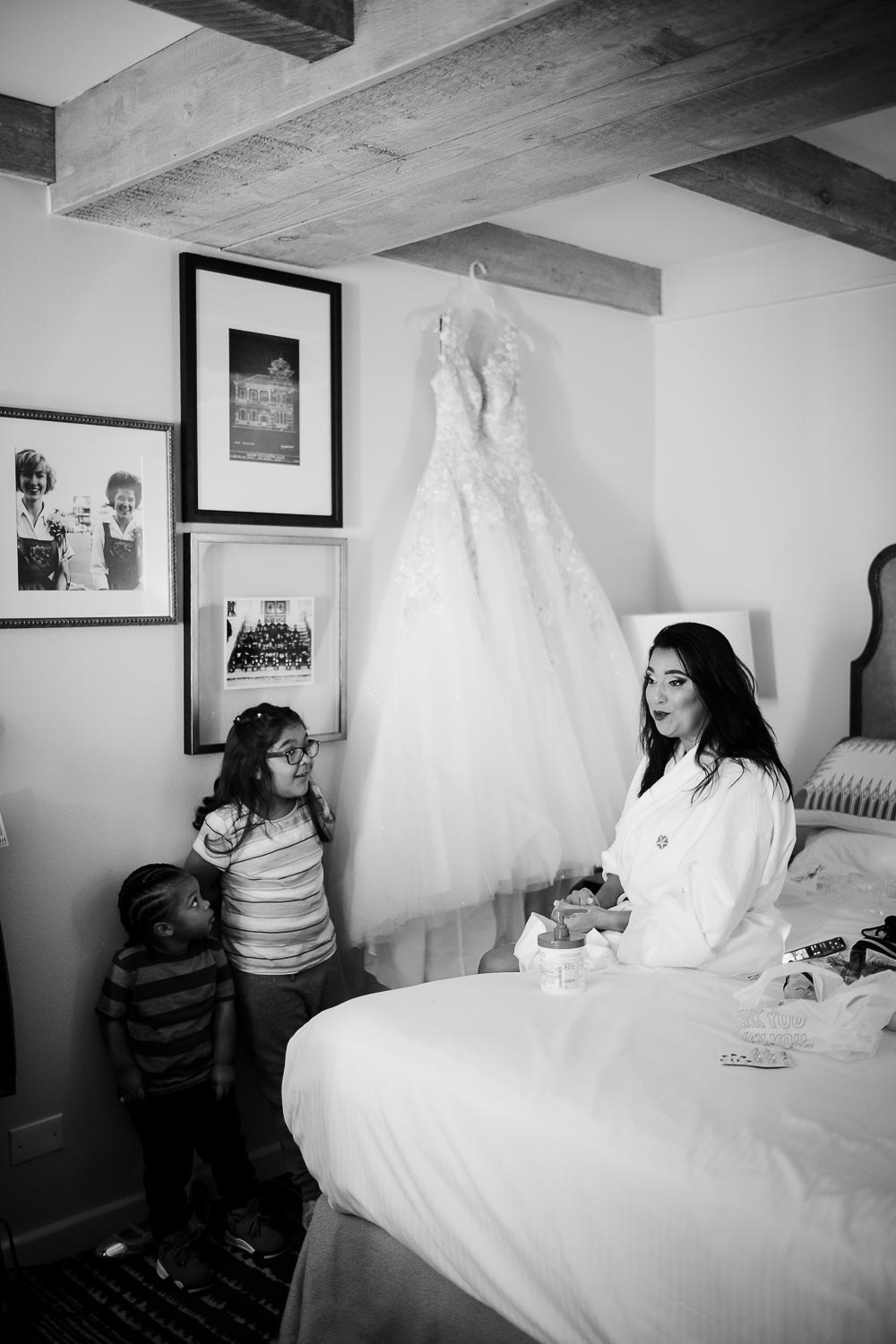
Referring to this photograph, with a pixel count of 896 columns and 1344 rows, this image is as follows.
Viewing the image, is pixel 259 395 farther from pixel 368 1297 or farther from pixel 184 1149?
pixel 368 1297

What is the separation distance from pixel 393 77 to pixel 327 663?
1626 mm

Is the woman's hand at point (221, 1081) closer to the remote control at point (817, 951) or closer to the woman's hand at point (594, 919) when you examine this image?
the woman's hand at point (594, 919)

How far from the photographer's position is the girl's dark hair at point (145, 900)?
8.63 feet

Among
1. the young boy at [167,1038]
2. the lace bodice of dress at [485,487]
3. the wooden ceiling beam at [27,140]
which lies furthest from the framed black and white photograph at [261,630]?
the wooden ceiling beam at [27,140]

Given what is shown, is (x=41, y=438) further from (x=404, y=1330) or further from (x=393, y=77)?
(x=404, y=1330)

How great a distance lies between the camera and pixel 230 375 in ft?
9.53

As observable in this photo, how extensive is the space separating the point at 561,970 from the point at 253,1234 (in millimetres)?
1041

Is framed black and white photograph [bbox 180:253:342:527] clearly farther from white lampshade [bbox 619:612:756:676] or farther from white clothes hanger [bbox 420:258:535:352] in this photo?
white lampshade [bbox 619:612:756:676]

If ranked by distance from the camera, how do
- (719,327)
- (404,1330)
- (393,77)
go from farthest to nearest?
1. (719,327)
2. (404,1330)
3. (393,77)

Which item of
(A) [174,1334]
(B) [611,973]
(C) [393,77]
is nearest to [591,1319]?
(B) [611,973]

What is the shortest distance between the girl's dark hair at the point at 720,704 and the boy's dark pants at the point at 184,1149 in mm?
1335

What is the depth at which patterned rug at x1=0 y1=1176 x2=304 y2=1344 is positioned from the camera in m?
2.36

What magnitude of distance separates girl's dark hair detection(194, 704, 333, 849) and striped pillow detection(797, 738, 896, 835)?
152 cm

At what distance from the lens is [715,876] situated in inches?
89.9
